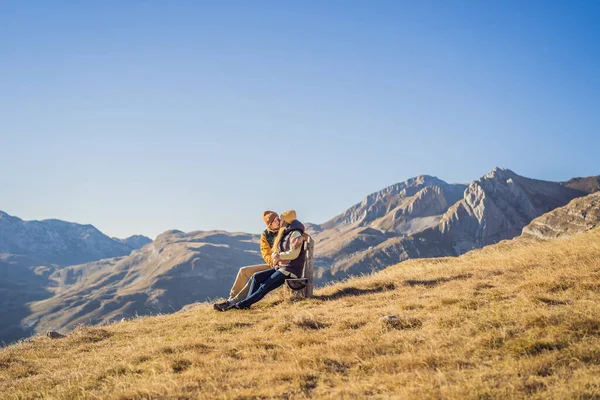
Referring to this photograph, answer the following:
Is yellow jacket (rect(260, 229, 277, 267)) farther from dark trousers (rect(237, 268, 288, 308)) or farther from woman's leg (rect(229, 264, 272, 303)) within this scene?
dark trousers (rect(237, 268, 288, 308))

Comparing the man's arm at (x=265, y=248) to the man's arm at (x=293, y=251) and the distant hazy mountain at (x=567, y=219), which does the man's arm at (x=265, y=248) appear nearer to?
the man's arm at (x=293, y=251)

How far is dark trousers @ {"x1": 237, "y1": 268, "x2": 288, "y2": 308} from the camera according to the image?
14.3 metres

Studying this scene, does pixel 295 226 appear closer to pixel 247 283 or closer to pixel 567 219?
pixel 247 283

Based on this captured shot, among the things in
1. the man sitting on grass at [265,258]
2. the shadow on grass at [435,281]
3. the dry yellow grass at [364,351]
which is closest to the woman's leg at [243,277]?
the man sitting on grass at [265,258]

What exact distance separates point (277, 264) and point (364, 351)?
7608 mm

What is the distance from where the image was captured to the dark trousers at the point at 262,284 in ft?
46.9

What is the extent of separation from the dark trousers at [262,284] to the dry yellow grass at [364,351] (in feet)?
2.97

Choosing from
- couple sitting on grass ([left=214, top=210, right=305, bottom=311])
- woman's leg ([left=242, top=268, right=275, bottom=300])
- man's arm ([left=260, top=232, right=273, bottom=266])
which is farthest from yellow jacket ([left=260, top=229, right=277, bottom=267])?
woman's leg ([left=242, top=268, right=275, bottom=300])

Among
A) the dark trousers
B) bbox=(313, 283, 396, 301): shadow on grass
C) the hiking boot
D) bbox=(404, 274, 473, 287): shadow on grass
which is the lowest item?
the hiking boot

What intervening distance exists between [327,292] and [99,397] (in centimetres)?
1021

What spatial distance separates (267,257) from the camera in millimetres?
15586

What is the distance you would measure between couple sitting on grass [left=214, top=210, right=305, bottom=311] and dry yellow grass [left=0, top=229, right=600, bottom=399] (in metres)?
1.09

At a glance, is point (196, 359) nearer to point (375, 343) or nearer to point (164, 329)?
point (375, 343)

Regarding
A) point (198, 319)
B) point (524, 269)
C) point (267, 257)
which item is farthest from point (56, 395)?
point (524, 269)
